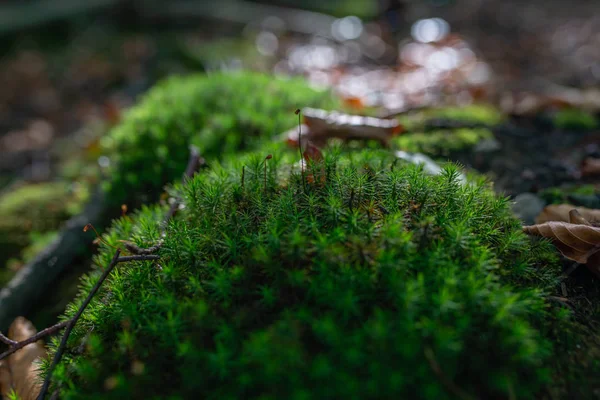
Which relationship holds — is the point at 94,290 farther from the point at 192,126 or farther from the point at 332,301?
the point at 192,126

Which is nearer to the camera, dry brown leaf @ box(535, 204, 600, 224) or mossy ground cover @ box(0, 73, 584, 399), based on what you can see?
mossy ground cover @ box(0, 73, 584, 399)

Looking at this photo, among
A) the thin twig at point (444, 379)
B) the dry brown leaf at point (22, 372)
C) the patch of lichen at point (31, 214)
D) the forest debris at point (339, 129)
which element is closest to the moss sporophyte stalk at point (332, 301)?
the thin twig at point (444, 379)

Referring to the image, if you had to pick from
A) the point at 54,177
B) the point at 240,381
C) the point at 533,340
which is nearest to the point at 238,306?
the point at 240,381

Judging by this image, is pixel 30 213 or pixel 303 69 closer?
pixel 30 213

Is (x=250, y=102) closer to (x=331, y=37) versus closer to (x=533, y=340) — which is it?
(x=533, y=340)

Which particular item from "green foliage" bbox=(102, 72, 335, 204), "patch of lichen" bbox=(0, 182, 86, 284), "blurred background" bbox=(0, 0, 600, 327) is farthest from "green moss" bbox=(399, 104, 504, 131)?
"patch of lichen" bbox=(0, 182, 86, 284)

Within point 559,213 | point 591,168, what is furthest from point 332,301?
point 591,168

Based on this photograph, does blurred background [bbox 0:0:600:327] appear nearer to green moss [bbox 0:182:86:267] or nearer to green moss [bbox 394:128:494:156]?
green moss [bbox 0:182:86:267]

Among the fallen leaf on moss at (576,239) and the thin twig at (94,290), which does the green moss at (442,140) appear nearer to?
the fallen leaf on moss at (576,239)
